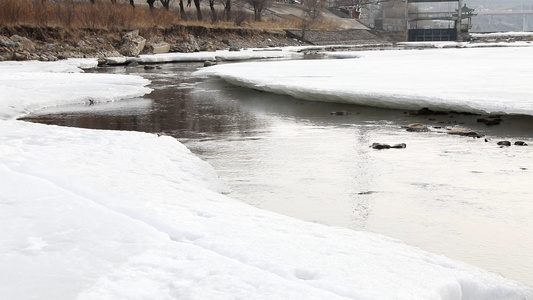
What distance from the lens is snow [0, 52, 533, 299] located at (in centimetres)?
309

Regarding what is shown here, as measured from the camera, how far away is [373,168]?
6.99 m

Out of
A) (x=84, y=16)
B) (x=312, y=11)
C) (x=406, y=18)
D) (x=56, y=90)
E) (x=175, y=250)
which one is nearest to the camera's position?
(x=175, y=250)

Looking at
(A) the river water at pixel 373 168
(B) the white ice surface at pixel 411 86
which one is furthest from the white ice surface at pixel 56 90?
(B) the white ice surface at pixel 411 86

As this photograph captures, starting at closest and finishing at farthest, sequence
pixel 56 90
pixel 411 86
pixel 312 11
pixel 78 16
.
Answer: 1. pixel 411 86
2. pixel 56 90
3. pixel 78 16
4. pixel 312 11

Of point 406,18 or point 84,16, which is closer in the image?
point 84,16

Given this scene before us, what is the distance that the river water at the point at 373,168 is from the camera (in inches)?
191

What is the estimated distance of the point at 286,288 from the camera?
3.06 metres

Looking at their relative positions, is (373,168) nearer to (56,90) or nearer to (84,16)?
(56,90)

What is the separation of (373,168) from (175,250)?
378cm

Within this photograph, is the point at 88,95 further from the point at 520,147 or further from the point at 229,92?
the point at 520,147

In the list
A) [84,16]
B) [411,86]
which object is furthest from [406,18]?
[411,86]

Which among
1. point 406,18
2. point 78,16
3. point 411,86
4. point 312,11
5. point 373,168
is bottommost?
point 373,168

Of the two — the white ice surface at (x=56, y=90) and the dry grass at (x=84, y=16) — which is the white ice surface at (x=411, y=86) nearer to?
the white ice surface at (x=56, y=90)

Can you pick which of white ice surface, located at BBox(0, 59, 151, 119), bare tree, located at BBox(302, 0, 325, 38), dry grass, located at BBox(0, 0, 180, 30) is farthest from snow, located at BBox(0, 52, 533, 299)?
bare tree, located at BBox(302, 0, 325, 38)
